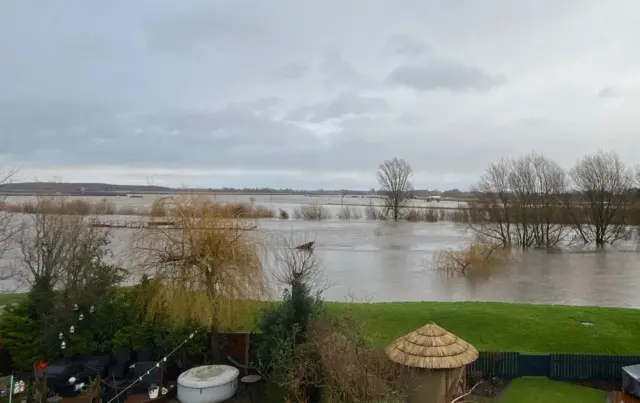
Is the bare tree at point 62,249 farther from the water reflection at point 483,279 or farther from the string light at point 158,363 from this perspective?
the string light at point 158,363

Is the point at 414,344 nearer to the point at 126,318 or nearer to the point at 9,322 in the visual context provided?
the point at 126,318

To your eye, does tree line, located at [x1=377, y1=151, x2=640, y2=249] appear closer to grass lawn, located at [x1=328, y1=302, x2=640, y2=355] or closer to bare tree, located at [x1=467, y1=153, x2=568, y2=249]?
bare tree, located at [x1=467, y1=153, x2=568, y2=249]

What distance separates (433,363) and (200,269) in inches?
204

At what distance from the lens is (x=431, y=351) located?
8.23m

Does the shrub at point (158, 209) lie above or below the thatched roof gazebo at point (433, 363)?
above

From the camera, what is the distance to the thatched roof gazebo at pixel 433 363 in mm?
8133

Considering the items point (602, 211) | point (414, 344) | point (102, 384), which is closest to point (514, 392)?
point (414, 344)

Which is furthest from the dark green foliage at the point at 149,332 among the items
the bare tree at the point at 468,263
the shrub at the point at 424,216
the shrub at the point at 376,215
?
the shrub at the point at 376,215

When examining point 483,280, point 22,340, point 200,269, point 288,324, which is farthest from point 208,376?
point 483,280

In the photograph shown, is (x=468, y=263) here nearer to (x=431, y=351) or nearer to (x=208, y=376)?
(x=431, y=351)

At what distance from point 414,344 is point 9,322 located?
8795 mm

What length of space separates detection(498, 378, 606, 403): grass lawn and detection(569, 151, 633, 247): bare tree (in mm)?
28340

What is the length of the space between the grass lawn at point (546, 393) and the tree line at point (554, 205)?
2325cm

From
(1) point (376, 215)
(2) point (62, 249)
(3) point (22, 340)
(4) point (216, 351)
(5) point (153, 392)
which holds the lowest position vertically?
(5) point (153, 392)
